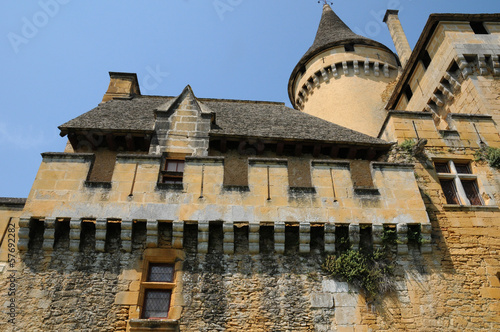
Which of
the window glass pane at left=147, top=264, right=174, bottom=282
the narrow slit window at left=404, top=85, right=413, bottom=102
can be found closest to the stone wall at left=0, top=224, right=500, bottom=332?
the window glass pane at left=147, top=264, right=174, bottom=282

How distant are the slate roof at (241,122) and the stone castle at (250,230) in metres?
0.14

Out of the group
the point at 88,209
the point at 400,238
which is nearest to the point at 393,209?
the point at 400,238

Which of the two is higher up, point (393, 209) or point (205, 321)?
point (393, 209)

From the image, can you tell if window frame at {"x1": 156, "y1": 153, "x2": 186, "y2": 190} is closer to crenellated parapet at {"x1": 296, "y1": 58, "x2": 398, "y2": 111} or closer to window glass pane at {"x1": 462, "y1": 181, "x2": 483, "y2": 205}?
window glass pane at {"x1": 462, "y1": 181, "x2": 483, "y2": 205}

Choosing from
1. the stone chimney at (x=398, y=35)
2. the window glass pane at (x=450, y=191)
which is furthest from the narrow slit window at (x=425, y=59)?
the window glass pane at (x=450, y=191)

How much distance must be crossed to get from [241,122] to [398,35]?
1552 cm

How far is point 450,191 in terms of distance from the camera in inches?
397

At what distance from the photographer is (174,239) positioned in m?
8.41

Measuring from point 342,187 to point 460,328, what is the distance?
11.8ft

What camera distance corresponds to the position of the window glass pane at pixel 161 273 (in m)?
8.23

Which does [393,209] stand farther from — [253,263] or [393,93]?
[393,93]

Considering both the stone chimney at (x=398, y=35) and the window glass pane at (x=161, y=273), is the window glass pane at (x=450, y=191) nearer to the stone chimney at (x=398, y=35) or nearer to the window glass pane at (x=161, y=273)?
the window glass pane at (x=161, y=273)

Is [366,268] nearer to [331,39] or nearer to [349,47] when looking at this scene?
[349,47]

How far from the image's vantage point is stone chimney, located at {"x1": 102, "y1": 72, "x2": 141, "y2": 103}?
52.0 feet
